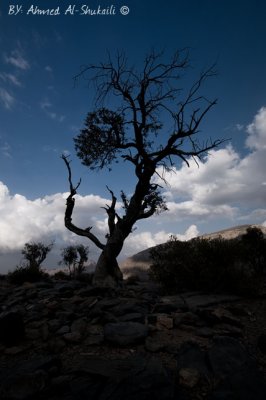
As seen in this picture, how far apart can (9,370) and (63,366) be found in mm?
841

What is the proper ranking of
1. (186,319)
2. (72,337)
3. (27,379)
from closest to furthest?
(27,379) → (72,337) → (186,319)

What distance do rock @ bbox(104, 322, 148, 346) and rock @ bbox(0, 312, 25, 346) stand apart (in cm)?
178

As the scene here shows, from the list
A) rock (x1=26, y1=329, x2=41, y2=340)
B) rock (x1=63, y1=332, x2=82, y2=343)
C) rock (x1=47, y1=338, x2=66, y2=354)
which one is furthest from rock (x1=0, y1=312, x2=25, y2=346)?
rock (x1=63, y1=332, x2=82, y2=343)

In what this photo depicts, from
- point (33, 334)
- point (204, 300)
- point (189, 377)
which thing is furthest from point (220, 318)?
point (33, 334)

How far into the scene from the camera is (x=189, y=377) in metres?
4.27

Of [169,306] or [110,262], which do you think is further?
[110,262]

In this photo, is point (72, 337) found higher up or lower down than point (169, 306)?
lower down

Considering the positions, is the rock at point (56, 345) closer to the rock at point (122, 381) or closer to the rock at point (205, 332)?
the rock at point (122, 381)

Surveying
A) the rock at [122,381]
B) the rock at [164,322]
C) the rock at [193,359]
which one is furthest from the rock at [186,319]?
the rock at [122,381]

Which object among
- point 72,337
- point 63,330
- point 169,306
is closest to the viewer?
point 72,337

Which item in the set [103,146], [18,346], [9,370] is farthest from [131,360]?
[103,146]

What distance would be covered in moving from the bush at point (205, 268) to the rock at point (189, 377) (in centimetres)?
532

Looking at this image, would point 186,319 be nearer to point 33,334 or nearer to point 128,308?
point 128,308

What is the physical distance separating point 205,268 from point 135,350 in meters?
5.08
